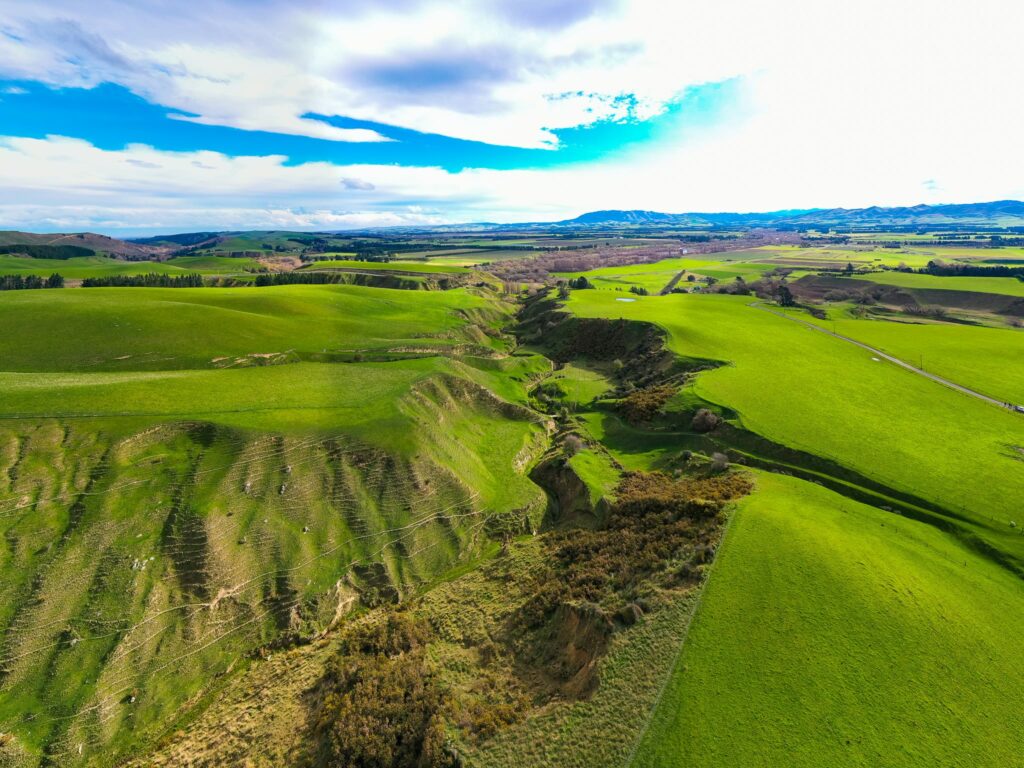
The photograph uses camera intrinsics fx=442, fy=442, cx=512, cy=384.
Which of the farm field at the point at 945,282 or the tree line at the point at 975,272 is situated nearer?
the farm field at the point at 945,282

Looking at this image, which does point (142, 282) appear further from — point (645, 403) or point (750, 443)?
point (750, 443)

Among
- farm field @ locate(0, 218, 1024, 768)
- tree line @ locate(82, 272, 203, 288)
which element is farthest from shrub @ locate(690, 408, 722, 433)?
tree line @ locate(82, 272, 203, 288)

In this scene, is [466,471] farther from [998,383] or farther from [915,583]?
[998,383]

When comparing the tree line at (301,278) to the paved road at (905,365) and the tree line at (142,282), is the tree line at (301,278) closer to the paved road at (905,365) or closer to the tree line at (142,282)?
the tree line at (142,282)

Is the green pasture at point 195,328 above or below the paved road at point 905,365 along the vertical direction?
above

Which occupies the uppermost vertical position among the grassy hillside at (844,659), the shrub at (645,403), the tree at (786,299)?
the tree at (786,299)

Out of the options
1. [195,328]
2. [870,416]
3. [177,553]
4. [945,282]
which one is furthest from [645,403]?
[945,282]

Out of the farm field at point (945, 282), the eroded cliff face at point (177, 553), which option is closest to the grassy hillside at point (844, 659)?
the eroded cliff face at point (177, 553)
